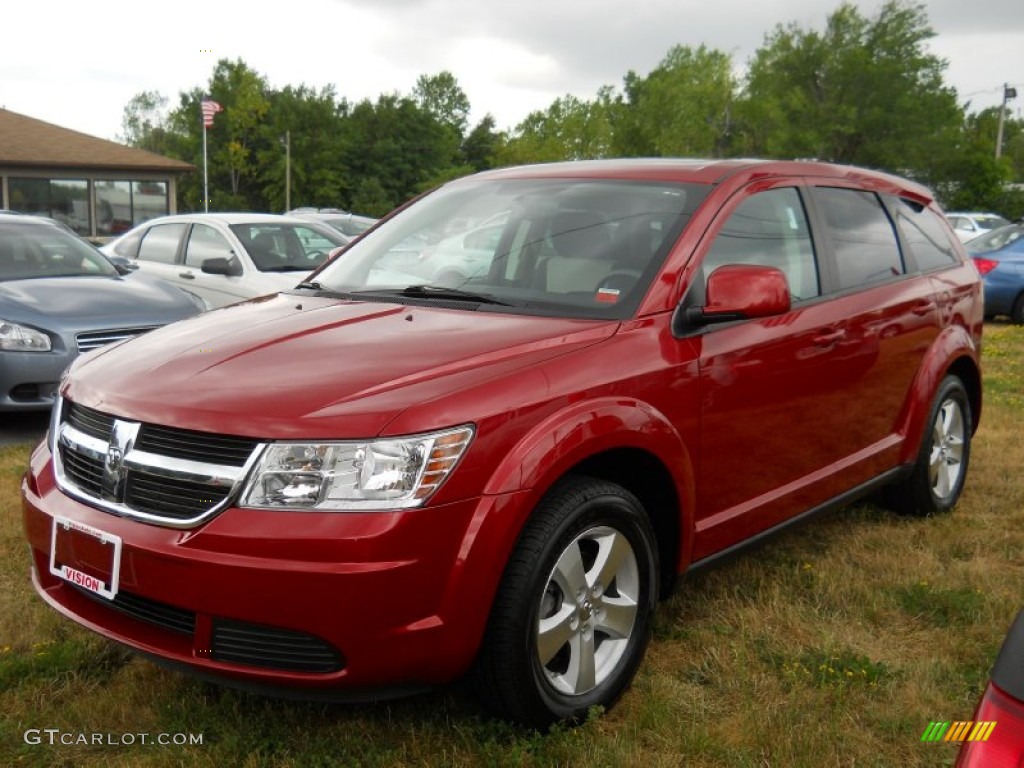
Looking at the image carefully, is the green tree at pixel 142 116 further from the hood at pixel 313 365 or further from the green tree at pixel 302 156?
the hood at pixel 313 365

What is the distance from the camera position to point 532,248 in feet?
12.2

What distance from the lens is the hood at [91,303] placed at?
678 centimetres

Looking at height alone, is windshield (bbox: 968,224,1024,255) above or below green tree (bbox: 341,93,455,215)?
below

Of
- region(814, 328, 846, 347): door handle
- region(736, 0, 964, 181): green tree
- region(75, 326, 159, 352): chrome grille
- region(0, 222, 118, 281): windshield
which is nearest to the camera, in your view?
region(814, 328, 846, 347): door handle

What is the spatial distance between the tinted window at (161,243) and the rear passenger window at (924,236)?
7.33m

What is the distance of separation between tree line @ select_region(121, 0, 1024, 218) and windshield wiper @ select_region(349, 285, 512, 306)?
1834 inches

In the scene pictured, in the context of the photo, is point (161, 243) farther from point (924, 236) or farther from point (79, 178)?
point (79, 178)

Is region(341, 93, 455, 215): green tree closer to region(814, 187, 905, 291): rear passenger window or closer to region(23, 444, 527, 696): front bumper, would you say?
region(814, 187, 905, 291): rear passenger window

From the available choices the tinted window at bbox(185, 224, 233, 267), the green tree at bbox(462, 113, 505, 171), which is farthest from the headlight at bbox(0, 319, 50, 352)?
the green tree at bbox(462, 113, 505, 171)

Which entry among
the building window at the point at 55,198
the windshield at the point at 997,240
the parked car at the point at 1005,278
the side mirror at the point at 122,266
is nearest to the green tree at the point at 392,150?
the building window at the point at 55,198

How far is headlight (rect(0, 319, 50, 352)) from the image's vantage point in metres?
6.61

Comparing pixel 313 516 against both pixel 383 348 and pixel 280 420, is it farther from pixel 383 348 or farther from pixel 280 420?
pixel 383 348

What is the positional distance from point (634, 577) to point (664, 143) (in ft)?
194

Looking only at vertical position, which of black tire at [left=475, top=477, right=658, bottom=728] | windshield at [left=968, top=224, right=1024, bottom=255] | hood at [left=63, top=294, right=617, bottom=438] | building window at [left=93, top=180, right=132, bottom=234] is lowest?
black tire at [left=475, top=477, right=658, bottom=728]
